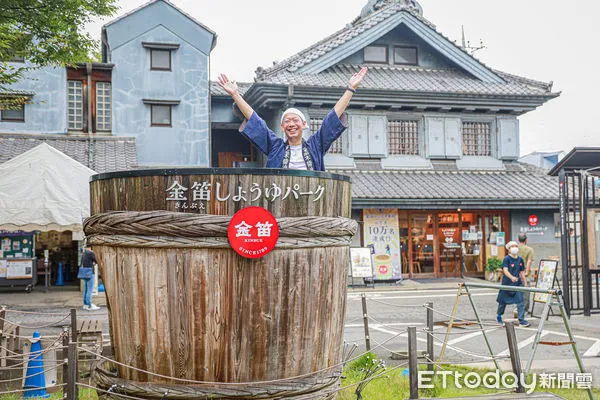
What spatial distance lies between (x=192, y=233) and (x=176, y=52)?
19755 millimetres

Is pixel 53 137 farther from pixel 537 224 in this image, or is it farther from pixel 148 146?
pixel 537 224

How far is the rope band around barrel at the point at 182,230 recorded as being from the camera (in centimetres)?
391

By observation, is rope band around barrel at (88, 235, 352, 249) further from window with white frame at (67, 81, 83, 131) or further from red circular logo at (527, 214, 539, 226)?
red circular logo at (527, 214, 539, 226)

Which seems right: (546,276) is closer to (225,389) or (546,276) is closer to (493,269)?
(493,269)

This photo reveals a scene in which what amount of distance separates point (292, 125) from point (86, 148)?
17.0m

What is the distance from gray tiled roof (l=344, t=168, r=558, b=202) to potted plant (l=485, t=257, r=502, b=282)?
2.31 meters

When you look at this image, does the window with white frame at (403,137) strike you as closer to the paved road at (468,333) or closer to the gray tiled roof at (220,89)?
the gray tiled roof at (220,89)

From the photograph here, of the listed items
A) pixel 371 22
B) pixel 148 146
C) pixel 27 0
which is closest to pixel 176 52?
pixel 148 146

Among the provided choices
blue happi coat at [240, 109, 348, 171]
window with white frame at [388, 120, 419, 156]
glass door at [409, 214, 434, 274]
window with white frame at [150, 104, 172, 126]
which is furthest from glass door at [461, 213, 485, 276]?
blue happi coat at [240, 109, 348, 171]

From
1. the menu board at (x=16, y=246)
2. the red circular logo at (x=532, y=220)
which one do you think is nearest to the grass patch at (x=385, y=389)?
the menu board at (x=16, y=246)

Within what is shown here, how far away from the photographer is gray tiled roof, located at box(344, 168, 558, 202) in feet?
63.7

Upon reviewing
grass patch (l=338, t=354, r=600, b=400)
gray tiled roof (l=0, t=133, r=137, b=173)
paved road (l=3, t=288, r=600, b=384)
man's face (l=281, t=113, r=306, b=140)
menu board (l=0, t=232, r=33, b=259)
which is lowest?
paved road (l=3, t=288, r=600, b=384)

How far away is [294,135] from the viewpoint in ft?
16.6

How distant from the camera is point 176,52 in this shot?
22.3 meters
